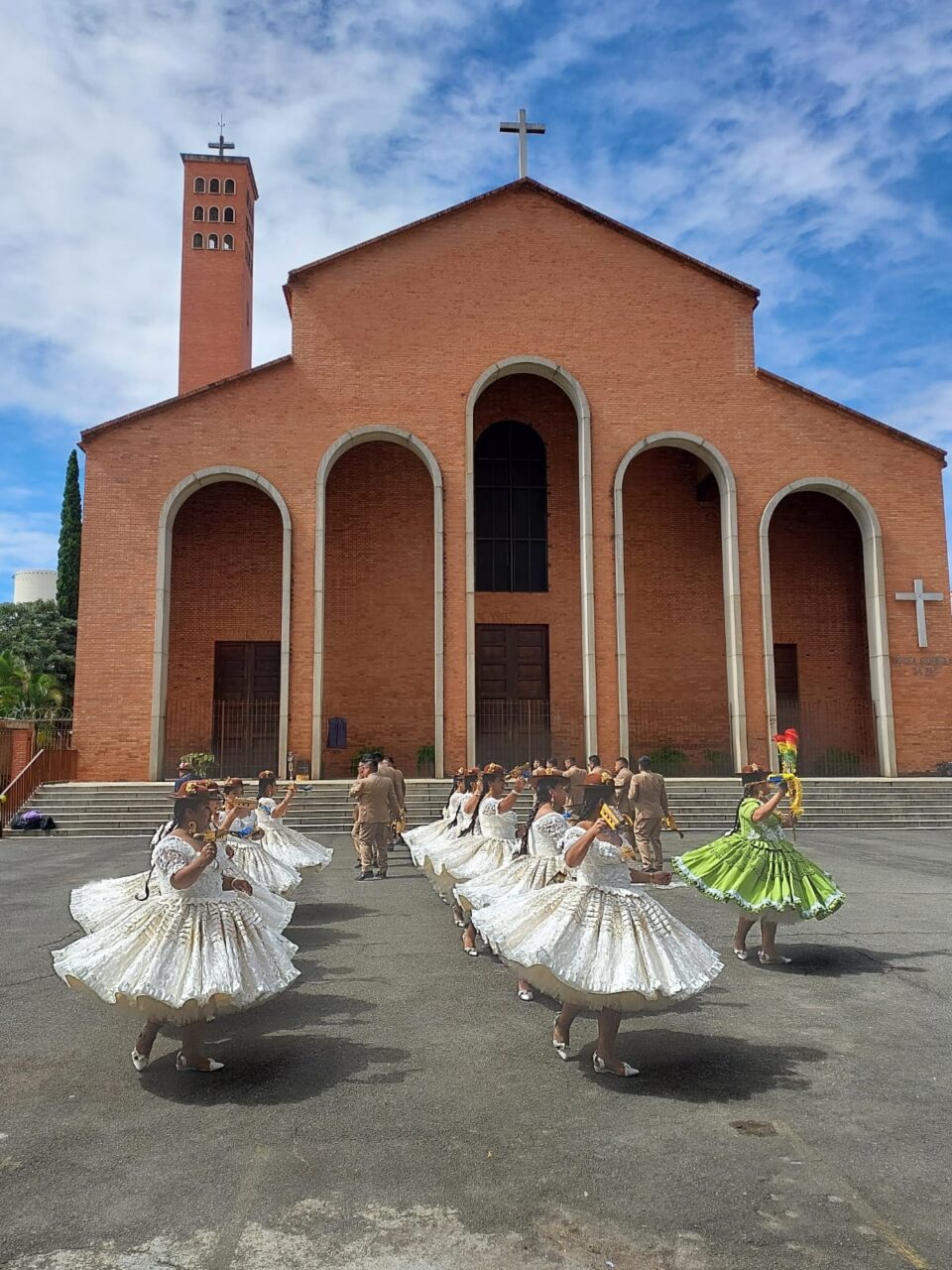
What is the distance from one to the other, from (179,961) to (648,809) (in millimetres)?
8292

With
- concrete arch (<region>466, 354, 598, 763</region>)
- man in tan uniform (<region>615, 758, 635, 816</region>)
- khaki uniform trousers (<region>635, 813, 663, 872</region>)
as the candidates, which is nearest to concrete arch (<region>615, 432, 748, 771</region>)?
concrete arch (<region>466, 354, 598, 763</region>)

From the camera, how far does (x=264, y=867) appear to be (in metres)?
8.95

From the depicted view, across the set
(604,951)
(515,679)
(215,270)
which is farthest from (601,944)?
(215,270)

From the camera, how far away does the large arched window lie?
25547 mm

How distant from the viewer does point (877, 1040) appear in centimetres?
570

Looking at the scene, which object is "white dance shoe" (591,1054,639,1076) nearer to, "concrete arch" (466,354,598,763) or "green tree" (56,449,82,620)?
"concrete arch" (466,354,598,763)

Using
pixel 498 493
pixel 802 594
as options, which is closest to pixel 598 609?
pixel 498 493

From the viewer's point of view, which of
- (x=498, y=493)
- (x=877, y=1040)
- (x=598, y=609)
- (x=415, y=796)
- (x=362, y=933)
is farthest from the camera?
(x=498, y=493)

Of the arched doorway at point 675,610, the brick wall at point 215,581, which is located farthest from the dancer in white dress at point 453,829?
the brick wall at point 215,581

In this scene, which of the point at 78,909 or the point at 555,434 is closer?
the point at 78,909

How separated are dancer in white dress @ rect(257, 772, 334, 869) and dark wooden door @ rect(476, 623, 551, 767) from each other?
14290 millimetres

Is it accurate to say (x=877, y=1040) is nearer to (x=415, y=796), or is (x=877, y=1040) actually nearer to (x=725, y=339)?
(x=415, y=796)

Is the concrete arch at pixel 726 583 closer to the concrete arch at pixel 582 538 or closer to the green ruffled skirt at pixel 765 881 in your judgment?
the concrete arch at pixel 582 538

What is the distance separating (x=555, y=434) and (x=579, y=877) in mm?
21843
